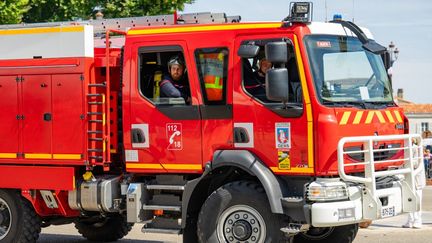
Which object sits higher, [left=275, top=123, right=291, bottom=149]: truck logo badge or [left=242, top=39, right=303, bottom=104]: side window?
[left=242, top=39, right=303, bottom=104]: side window

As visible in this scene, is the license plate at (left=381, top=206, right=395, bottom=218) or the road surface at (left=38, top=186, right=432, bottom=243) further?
the road surface at (left=38, top=186, right=432, bottom=243)

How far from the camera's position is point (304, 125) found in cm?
865

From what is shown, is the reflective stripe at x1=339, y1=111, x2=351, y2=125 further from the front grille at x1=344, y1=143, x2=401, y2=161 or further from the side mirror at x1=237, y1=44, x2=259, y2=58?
the side mirror at x1=237, y1=44, x2=259, y2=58

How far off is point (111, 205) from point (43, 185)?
1032mm

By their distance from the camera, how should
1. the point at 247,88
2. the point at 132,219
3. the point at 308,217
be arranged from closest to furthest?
the point at 308,217, the point at 247,88, the point at 132,219

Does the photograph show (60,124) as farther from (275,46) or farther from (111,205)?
(275,46)

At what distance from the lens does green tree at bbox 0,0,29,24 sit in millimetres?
20891

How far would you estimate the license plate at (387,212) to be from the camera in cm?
879

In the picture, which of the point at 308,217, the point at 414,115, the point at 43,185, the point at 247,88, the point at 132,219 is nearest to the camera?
the point at 308,217

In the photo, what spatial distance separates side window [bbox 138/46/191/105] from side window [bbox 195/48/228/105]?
25cm

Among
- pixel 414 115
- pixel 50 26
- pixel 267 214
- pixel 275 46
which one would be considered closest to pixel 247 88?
pixel 275 46

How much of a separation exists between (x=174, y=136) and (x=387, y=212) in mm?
2646

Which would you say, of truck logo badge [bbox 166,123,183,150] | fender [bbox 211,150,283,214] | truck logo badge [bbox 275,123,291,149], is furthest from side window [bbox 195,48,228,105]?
truck logo badge [bbox 275,123,291,149]

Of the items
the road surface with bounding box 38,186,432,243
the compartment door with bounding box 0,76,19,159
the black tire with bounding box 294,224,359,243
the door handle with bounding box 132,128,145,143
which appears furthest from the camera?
the road surface with bounding box 38,186,432,243
